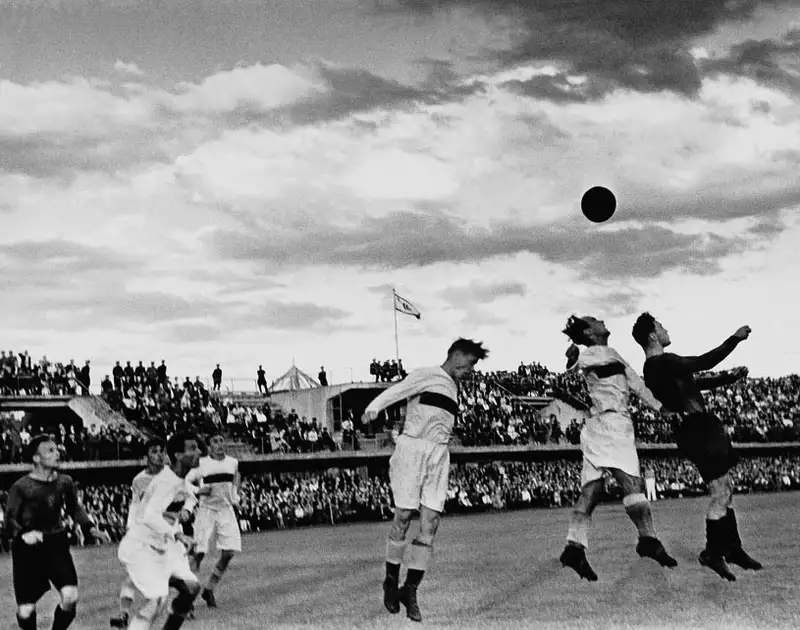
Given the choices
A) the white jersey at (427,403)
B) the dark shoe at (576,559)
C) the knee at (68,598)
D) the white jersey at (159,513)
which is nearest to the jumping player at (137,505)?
the white jersey at (159,513)

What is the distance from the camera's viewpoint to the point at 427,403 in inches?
416

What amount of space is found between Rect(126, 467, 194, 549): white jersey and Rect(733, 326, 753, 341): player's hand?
16.7ft

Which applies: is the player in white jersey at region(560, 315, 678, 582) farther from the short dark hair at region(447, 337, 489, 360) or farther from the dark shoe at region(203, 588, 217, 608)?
the dark shoe at region(203, 588, 217, 608)

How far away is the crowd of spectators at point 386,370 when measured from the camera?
172ft

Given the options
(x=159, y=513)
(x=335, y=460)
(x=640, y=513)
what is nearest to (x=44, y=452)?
(x=159, y=513)

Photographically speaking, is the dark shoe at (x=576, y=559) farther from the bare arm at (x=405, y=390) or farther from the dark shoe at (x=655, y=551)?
the bare arm at (x=405, y=390)

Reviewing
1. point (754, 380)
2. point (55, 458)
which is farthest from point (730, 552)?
point (754, 380)

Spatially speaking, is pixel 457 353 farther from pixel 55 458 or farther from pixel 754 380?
pixel 754 380

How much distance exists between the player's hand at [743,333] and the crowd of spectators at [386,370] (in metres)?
42.3

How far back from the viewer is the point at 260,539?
97.3 ft

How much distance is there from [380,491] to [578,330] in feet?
100

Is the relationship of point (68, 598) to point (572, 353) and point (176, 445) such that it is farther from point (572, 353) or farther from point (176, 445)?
point (572, 353)

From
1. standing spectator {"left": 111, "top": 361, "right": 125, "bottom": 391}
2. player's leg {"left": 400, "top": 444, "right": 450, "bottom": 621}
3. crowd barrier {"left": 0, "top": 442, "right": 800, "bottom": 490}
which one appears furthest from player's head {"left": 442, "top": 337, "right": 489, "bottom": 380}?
standing spectator {"left": 111, "top": 361, "right": 125, "bottom": 391}

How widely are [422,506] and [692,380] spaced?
9.83ft
